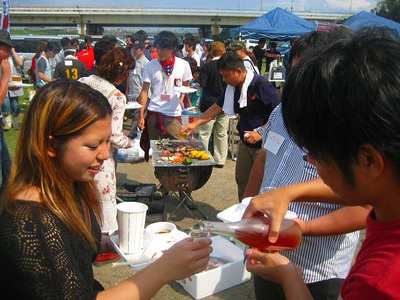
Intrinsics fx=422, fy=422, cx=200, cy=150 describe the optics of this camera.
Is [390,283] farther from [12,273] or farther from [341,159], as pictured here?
[12,273]

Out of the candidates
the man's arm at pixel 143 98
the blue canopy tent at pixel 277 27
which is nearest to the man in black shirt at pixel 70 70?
the man's arm at pixel 143 98

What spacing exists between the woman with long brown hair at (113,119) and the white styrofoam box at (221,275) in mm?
1072

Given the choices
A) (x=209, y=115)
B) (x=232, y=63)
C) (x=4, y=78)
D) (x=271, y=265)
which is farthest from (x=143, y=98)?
(x=271, y=265)

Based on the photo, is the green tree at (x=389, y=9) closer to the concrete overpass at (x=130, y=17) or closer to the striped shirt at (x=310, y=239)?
the concrete overpass at (x=130, y=17)

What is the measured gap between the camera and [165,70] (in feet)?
20.0

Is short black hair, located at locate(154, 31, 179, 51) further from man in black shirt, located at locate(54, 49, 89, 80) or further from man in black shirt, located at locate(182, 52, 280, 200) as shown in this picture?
man in black shirt, located at locate(54, 49, 89, 80)

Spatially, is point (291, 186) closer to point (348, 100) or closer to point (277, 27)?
point (348, 100)

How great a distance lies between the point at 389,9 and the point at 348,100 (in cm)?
5635

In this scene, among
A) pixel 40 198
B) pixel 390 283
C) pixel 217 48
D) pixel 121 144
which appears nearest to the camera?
pixel 390 283

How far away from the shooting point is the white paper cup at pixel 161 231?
309 cm

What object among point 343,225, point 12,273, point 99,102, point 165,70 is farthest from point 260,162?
point 165,70

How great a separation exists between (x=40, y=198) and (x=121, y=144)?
9.25ft

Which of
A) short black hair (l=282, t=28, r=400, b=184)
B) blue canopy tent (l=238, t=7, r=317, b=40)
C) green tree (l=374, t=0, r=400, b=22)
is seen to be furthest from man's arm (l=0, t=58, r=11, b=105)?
green tree (l=374, t=0, r=400, b=22)

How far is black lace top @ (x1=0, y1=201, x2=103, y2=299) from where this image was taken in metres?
1.28
